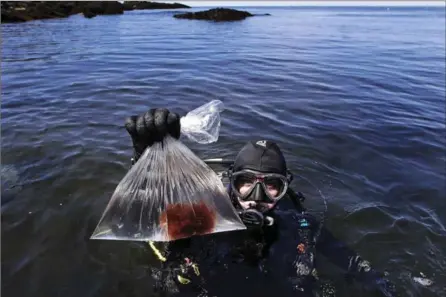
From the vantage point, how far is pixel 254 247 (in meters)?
3.72

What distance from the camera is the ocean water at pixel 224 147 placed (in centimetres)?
377

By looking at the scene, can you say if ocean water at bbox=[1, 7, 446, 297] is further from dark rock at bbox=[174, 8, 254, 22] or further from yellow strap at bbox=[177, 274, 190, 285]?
dark rock at bbox=[174, 8, 254, 22]

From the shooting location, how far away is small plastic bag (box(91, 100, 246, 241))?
287 centimetres

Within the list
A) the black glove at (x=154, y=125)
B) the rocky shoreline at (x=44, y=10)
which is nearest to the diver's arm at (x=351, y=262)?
the black glove at (x=154, y=125)

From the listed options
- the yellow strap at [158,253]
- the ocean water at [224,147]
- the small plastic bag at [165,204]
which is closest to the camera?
the small plastic bag at [165,204]

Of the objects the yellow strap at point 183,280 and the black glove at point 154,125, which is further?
the yellow strap at point 183,280

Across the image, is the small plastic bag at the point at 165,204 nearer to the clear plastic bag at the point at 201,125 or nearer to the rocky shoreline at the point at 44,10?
the clear plastic bag at the point at 201,125

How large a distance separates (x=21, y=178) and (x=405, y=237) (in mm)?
5031

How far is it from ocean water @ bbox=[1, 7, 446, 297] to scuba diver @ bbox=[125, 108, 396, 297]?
0.24 meters

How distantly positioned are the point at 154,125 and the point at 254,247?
1680mm

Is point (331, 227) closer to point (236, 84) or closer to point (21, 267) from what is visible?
point (21, 267)

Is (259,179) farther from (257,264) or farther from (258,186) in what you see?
(257,264)

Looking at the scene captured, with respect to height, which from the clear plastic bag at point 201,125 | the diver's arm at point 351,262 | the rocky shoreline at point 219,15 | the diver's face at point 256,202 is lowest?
the diver's arm at point 351,262

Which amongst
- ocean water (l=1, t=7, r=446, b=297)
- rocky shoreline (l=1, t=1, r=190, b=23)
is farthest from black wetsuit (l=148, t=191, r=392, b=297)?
rocky shoreline (l=1, t=1, r=190, b=23)
